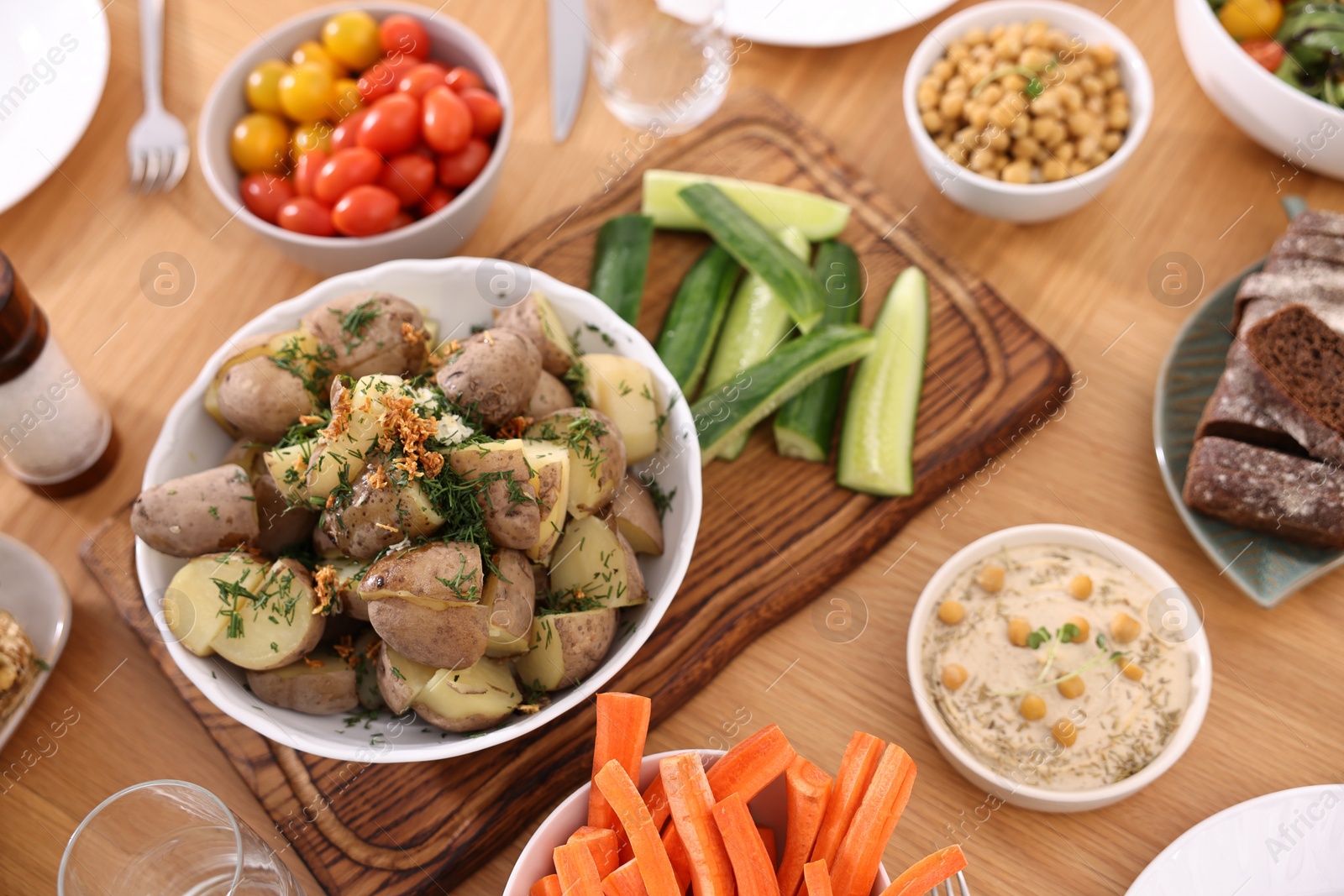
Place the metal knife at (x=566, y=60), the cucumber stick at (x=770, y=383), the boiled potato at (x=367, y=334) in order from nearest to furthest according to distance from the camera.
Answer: the boiled potato at (x=367, y=334)
the cucumber stick at (x=770, y=383)
the metal knife at (x=566, y=60)

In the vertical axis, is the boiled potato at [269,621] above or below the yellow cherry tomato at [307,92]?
below

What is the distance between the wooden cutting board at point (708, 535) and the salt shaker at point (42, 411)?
0.15 metres

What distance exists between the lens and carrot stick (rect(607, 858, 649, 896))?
4.39 ft

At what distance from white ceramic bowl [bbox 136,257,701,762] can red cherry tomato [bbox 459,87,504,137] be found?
18.1 inches

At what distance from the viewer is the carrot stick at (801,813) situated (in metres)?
1.38

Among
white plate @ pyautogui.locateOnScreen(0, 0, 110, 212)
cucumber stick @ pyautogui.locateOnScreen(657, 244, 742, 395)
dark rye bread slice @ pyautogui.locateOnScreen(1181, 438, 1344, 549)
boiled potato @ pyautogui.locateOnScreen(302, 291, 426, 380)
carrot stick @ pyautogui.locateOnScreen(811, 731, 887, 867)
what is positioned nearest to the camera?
carrot stick @ pyautogui.locateOnScreen(811, 731, 887, 867)

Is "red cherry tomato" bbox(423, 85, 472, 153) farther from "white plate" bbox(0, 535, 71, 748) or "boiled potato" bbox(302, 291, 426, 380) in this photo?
"white plate" bbox(0, 535, 71, 748)

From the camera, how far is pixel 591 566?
1.47 metres

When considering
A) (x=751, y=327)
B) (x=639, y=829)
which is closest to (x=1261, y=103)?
(x=751, y=327)

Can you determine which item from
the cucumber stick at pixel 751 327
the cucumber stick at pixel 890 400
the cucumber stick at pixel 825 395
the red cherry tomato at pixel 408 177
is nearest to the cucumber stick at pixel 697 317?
the cucumber stick at pixel 751 327

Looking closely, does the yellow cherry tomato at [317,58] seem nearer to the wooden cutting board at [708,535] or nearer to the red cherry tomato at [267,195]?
the red cherry tomato at [267,195]

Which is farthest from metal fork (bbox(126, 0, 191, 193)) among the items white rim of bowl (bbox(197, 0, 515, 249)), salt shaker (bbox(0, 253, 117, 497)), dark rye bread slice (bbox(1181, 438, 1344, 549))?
dark rye bread slice (bbox(1181, 438, 1344, 549))

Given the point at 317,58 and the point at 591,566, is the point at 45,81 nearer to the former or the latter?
the point at 317,58

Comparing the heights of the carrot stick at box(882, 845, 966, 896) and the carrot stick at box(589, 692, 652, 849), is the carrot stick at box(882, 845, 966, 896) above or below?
below
